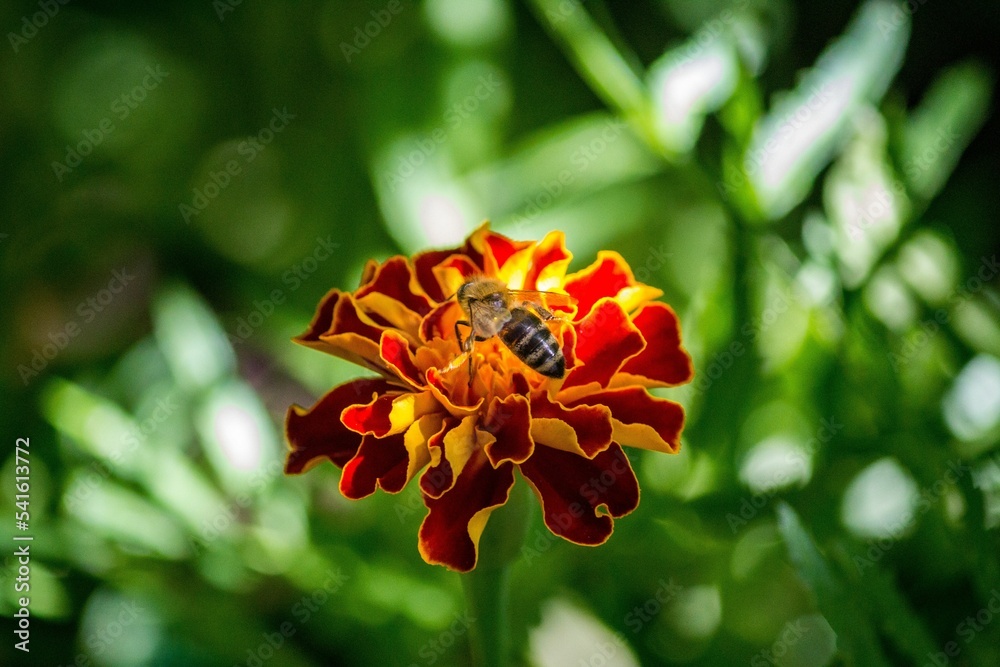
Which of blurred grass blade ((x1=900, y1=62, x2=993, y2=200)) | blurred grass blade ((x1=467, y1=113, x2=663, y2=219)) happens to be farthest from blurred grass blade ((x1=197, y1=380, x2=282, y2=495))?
blurred grass blade ((x1=900, y1=62, x2=993, y2=200))

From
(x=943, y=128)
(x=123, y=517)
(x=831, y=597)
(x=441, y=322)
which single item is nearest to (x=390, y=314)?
(x=441, y=322)

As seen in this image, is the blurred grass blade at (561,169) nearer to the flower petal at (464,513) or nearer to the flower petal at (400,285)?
the flower petal at (400,285)

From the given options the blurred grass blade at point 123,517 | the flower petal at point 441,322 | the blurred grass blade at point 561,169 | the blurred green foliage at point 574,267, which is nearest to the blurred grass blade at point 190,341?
the blurred green foliage at point 574,267

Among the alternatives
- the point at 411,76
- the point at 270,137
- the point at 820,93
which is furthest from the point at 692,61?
the point at 270,137

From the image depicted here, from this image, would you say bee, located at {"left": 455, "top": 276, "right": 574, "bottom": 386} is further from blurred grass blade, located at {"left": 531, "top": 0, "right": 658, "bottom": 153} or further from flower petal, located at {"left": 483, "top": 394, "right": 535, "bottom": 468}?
blurred grass blade, located at {"left": 531, "top": 0, "right": 658, "bottom": 153}

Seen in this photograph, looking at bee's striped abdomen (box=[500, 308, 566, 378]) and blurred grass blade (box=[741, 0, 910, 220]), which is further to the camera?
blurred grass blade (box=[741, 0, 910, 220])
